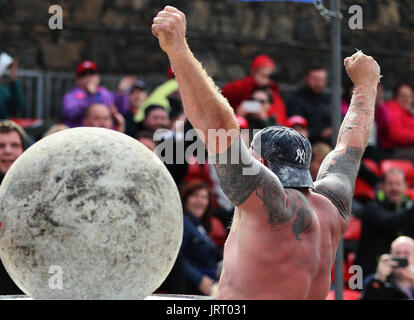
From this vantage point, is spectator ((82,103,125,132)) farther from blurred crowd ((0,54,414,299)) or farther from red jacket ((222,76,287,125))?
red jacket ((222,76,287,125))

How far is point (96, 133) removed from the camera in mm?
5328

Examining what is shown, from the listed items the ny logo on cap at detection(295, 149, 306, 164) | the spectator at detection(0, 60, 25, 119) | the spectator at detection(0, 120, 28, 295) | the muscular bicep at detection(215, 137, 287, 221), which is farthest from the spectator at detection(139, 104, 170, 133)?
the muscular bicep at detection(215, 137, 287, 221)

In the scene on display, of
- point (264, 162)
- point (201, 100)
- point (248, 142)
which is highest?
point (201, 100)

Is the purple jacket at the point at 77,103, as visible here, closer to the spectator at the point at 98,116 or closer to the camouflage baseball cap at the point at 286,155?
the spectator at the point at 98,116

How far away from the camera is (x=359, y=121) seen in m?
5.98

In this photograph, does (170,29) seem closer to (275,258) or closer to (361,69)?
(275,258)

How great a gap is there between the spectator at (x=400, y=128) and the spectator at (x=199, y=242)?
4316 millimetres

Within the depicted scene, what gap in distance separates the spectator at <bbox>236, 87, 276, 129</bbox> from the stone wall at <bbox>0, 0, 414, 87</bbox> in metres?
2.96

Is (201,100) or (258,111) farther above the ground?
(201,100)

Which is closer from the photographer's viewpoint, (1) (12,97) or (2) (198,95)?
(2) (198,95)

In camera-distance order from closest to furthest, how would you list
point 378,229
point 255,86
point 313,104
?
point 378,229 < point 255,86 < point 313,104

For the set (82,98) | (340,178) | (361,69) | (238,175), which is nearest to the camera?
(238,175)

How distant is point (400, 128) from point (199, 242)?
4.93 m

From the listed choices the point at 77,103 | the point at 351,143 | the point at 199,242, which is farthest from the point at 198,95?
the point at 77,103
